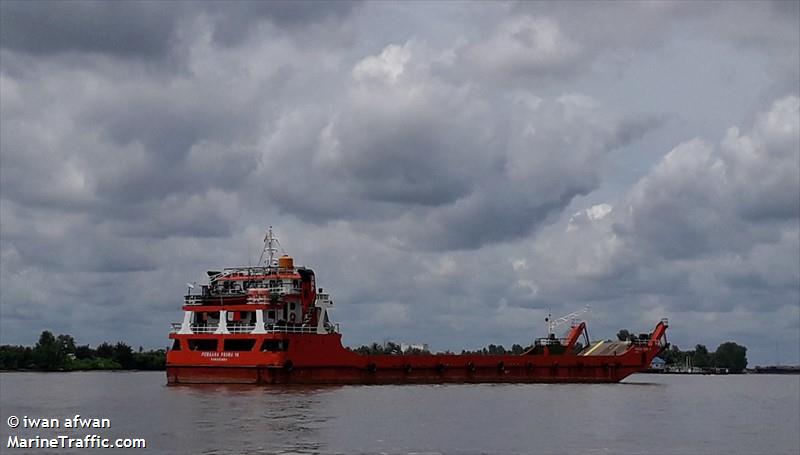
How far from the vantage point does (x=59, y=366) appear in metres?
132

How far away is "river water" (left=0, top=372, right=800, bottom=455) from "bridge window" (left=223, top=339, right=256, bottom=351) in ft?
10.8

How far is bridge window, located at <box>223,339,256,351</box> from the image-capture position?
6012 centimetres

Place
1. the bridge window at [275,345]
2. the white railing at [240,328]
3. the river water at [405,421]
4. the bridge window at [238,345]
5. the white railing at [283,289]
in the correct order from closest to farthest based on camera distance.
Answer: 1. the river water at [405,421]
2. the bridge window at [275,345]
3. the white railing at [240,328]
4. the bridge window at [238,345]
5. the white railing at [283,289]

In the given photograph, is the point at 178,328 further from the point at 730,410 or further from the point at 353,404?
the point at 730,410

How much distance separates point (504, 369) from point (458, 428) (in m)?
30.6

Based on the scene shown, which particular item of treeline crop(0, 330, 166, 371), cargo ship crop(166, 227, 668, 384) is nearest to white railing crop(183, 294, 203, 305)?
cargo ship crop(166, 227, 668, 384)

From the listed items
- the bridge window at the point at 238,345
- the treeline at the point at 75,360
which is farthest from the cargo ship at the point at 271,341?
the treeline at the point at 75,360

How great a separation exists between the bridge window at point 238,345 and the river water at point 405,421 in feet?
10.8

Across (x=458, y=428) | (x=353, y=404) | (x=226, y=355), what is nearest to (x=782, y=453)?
(x=458, y=428)

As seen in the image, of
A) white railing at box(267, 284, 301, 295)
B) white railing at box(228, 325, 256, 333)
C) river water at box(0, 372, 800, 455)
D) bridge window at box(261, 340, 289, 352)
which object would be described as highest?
white railing at box(267, 284, 301, 295)

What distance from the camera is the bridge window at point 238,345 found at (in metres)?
60.1

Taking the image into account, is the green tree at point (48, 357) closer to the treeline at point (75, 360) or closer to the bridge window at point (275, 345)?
the treeline at point (75, 360)

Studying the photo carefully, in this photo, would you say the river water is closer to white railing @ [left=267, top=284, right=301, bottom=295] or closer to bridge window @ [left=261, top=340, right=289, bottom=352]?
bridge window @ [left=261, top=340, right=289, bottom=352]

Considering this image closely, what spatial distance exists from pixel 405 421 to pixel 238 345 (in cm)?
2036
